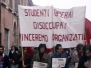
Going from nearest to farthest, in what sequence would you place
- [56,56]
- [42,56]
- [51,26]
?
[42,56] < [56,56] < [51,26]

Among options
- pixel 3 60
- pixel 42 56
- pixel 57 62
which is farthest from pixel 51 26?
pixel 3 60

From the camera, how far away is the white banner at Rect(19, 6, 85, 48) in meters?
8.92

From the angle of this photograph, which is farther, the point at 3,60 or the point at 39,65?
the point at 3,60

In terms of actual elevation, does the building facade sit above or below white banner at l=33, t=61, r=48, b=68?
above

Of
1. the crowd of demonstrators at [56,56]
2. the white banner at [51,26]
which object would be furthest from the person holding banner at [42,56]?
the white banner at [51,26]

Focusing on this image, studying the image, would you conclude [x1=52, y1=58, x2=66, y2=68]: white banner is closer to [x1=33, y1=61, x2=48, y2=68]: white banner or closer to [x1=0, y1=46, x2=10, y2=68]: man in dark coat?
[x1=33, y1=61, x2=48, y2=68]: white banner

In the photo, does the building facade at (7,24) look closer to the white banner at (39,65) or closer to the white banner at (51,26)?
the white banner at (51,26)

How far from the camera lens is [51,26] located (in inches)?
359

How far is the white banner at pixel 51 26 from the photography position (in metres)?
8.92

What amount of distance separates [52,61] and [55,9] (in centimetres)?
175

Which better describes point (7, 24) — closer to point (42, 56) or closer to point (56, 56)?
point (56, 56)

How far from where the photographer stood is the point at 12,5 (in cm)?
2466

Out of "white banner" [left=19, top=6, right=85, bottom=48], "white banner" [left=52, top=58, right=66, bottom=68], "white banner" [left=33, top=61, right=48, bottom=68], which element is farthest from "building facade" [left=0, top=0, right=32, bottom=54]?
"white banner" [left=33, top=61, right=48, bottom=68]

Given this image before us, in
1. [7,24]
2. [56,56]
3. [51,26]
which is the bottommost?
[56,56]
